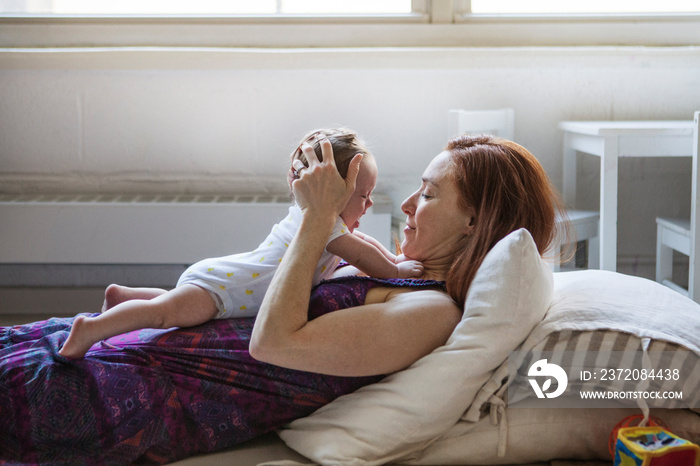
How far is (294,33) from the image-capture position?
2.81 metres

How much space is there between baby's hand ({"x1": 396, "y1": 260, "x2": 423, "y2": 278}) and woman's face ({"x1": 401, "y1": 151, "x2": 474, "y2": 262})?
0.02 m

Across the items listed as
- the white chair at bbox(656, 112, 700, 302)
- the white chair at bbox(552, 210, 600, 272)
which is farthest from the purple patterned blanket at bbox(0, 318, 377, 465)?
the white chair at bbox(552, 210, 600, 272)

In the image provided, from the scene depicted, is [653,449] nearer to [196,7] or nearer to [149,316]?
[149,316]

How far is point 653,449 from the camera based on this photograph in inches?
39.8

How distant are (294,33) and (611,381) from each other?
2.05 metres

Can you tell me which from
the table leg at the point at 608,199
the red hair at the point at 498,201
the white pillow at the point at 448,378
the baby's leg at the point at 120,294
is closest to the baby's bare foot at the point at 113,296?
the baby's leg at the point at 120,294

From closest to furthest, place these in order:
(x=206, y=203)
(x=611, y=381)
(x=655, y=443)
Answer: (x=655, y=443) < (x=611, y=381) < (x=206, y=203)

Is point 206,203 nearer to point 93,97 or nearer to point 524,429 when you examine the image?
point 93,97

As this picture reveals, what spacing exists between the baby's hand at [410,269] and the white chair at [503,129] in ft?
3.67

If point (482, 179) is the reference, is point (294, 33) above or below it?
above

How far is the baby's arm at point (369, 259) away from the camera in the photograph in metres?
1.43

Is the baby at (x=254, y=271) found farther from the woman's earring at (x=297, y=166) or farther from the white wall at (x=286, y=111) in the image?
the white wall at (x=286, y=111)

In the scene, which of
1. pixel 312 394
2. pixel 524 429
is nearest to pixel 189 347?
pixel 312 394

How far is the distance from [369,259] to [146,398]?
51 centimetres
